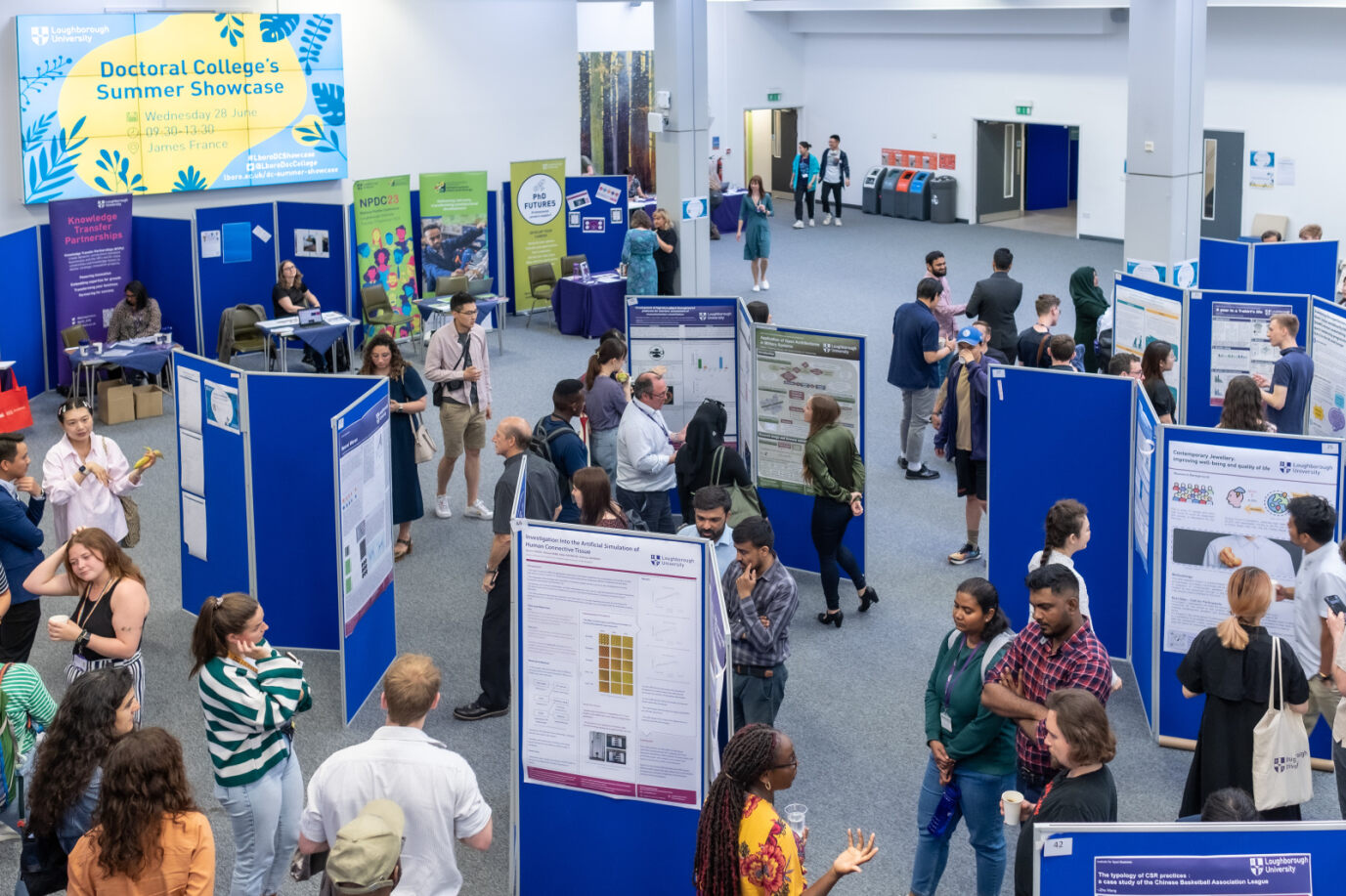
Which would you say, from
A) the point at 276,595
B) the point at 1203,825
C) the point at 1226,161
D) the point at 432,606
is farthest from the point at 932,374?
the point at 1226,161

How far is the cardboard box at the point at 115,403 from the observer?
39.1 feet

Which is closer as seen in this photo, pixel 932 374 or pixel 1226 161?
pixel 932 374

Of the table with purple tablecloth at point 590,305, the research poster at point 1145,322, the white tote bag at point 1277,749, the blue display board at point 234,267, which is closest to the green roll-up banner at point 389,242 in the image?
the blue display board at point 234,267

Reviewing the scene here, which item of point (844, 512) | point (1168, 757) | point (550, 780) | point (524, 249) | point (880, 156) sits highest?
point (880, 156)

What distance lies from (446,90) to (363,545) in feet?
34.7

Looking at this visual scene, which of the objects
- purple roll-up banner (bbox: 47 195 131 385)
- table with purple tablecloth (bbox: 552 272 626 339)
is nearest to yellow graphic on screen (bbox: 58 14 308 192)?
purple roll-up banner (bbox: 47 195 131 385)

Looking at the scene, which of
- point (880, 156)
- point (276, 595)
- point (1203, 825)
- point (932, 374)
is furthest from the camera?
point (880, 156)

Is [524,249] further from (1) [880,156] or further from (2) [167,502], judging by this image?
(1) [880,156]

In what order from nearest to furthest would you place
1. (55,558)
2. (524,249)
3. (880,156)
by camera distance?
(55,558) < (524,249) < (880,156)

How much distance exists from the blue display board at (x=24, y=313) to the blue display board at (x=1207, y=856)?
1131 cm

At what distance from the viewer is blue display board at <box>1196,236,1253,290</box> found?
34.4ft

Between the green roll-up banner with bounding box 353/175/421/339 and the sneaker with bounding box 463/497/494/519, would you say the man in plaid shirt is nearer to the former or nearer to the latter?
the sneaker with bounding box 463/497/494/519

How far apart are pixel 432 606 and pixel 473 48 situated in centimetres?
1000

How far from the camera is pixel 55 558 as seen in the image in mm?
5801
